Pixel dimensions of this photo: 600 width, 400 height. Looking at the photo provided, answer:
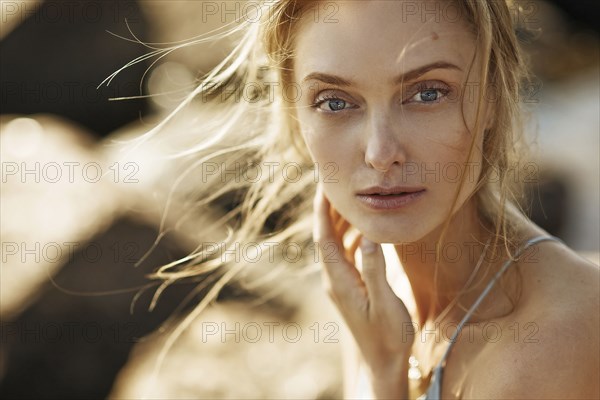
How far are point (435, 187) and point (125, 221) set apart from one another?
2.87 m

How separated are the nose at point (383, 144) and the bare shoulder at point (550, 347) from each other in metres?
0.57

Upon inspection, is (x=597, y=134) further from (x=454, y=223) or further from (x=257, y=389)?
(x=454, y=223)

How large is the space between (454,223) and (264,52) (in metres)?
0.80

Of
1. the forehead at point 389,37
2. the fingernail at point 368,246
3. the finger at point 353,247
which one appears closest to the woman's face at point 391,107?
the forehead at point 389,37

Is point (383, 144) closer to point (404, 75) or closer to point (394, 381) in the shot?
point (404, 75)

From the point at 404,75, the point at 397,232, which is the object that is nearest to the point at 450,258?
the point at 397,232

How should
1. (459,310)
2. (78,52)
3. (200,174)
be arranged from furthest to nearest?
(78,52), (200,174), (459,310)

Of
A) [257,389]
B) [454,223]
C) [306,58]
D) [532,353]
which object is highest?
[306,58]

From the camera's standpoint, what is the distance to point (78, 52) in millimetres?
6305

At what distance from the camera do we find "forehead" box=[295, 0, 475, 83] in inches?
79.2

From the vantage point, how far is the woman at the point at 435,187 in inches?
80.9

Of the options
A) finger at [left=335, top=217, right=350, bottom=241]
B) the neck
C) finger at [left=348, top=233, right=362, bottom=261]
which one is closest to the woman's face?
the neck

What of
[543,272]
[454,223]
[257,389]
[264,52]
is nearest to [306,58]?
[264,52]

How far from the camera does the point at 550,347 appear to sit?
2096mm
